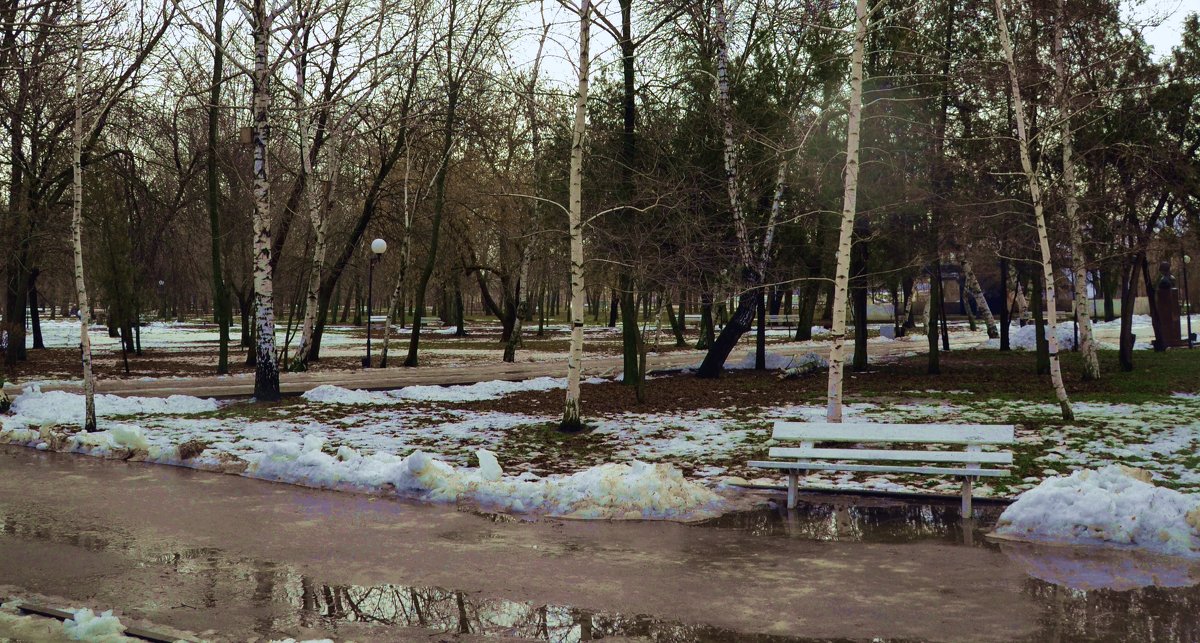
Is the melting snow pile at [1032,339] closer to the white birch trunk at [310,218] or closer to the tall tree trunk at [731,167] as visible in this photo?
the tall tree trunk at [731,167]

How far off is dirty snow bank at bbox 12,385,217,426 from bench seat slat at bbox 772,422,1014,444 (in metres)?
11.7

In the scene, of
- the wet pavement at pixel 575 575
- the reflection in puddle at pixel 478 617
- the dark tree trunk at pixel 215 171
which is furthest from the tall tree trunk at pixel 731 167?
the reflection in puddle at pixel 478 617

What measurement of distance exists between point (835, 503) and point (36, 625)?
664 cm

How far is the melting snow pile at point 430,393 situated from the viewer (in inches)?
717

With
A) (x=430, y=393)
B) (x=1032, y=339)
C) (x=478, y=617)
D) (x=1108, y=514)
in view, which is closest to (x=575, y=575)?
(x=478, y=617)

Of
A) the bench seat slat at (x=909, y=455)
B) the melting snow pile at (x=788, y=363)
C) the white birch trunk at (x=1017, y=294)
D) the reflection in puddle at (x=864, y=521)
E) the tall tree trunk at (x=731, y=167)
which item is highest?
the tall tree trunk at (x=731, y=167)

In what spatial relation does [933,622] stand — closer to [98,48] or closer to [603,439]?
[603,439]

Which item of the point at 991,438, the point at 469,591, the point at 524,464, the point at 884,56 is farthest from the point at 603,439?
the point at 884,56

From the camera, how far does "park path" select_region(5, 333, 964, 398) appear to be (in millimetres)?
20891

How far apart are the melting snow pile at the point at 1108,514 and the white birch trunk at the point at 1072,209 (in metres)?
10.1

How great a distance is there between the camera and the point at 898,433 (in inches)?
355

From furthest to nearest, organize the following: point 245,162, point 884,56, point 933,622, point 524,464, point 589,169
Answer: point 245,162
point 884,56
point 589,169
point 524,464
point 933,622

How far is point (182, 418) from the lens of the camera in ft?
52.2

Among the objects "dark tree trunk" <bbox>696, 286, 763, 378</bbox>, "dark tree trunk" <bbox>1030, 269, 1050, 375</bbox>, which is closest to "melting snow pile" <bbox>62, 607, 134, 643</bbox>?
"dark tree trunk" <bbox>696, 286, 763, 378</bbox>
